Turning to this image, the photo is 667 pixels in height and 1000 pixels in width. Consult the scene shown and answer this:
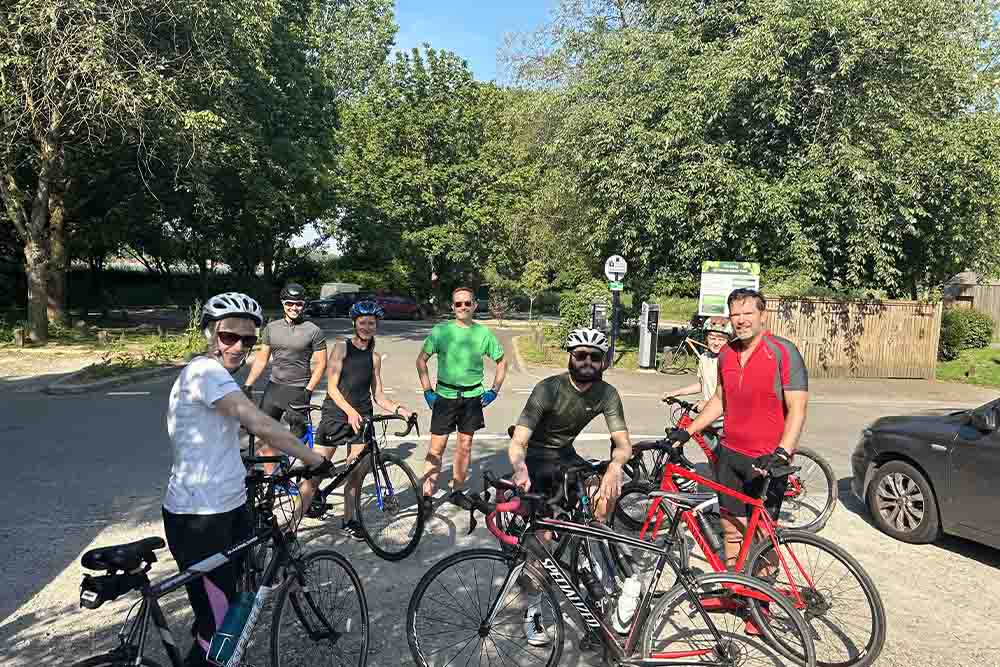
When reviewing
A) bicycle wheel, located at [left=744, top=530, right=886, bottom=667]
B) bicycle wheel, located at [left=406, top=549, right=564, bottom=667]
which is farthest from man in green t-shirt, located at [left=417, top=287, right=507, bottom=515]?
bicycle wheel, located at [left=744, top=530, right=886, bottom=667]

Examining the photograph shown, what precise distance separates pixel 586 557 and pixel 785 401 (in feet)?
5.07

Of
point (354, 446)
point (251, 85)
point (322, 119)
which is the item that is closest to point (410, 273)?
point (322, 119)

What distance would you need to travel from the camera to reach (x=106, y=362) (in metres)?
14.3

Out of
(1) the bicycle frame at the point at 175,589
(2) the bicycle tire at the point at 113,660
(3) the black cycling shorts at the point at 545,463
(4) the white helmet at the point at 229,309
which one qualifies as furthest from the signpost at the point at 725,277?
(2) the bicycle tire at the point at 113,660

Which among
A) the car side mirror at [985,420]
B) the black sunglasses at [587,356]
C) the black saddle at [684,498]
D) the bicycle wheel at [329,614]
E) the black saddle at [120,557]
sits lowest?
the bicycle wheel at [329,614]

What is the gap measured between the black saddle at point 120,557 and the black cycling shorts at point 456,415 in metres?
3.62

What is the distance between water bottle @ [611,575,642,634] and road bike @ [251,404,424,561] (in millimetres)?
2101

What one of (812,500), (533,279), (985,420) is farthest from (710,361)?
(533,279)

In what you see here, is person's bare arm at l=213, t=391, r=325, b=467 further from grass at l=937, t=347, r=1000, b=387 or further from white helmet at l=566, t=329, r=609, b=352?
grass at l=937, t=347, r=1000, b=387

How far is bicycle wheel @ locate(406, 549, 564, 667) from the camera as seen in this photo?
356 cm

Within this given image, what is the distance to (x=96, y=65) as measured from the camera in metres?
14.3

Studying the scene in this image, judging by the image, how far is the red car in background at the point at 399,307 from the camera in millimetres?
36781

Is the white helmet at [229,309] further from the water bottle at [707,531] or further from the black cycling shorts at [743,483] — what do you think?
the black cycling shorts at [743,483]

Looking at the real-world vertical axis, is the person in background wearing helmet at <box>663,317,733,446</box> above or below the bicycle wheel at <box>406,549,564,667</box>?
above
